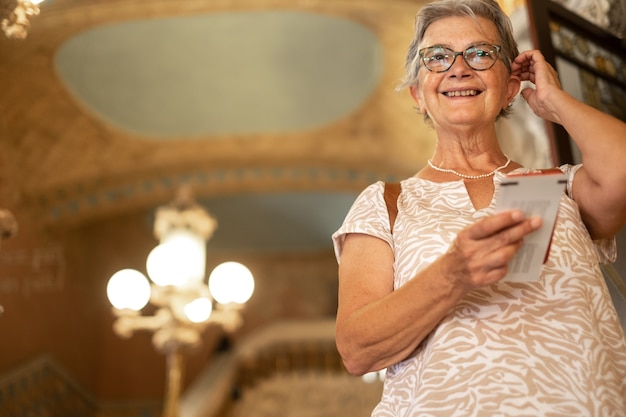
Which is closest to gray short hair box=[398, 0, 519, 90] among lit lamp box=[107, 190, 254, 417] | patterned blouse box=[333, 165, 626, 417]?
patterned blouse box=[333, 165, 626, 417]

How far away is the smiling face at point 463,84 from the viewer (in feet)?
5.96

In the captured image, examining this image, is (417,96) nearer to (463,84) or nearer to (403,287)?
(463,84)

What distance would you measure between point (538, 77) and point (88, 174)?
9565mm

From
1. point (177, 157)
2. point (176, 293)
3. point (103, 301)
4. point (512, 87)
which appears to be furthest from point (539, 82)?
point (103, 301)

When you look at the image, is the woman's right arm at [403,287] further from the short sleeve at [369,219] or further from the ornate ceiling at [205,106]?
the ornate ceiling at [205,106]

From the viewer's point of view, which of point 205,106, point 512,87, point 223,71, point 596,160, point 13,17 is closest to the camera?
point 596,160

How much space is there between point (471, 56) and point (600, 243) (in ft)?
1.86

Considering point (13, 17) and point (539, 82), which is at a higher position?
point (13, 17)

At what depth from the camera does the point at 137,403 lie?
510 inches

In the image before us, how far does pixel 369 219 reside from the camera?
5.64 ft

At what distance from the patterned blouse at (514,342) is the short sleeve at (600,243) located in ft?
0.29

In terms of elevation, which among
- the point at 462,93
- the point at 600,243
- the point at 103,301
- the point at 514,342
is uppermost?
the point at 103,301

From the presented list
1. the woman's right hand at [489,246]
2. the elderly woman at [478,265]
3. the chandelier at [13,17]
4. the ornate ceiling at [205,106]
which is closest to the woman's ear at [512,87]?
the elderly woman at [478,265]

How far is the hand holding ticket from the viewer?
1.30m
